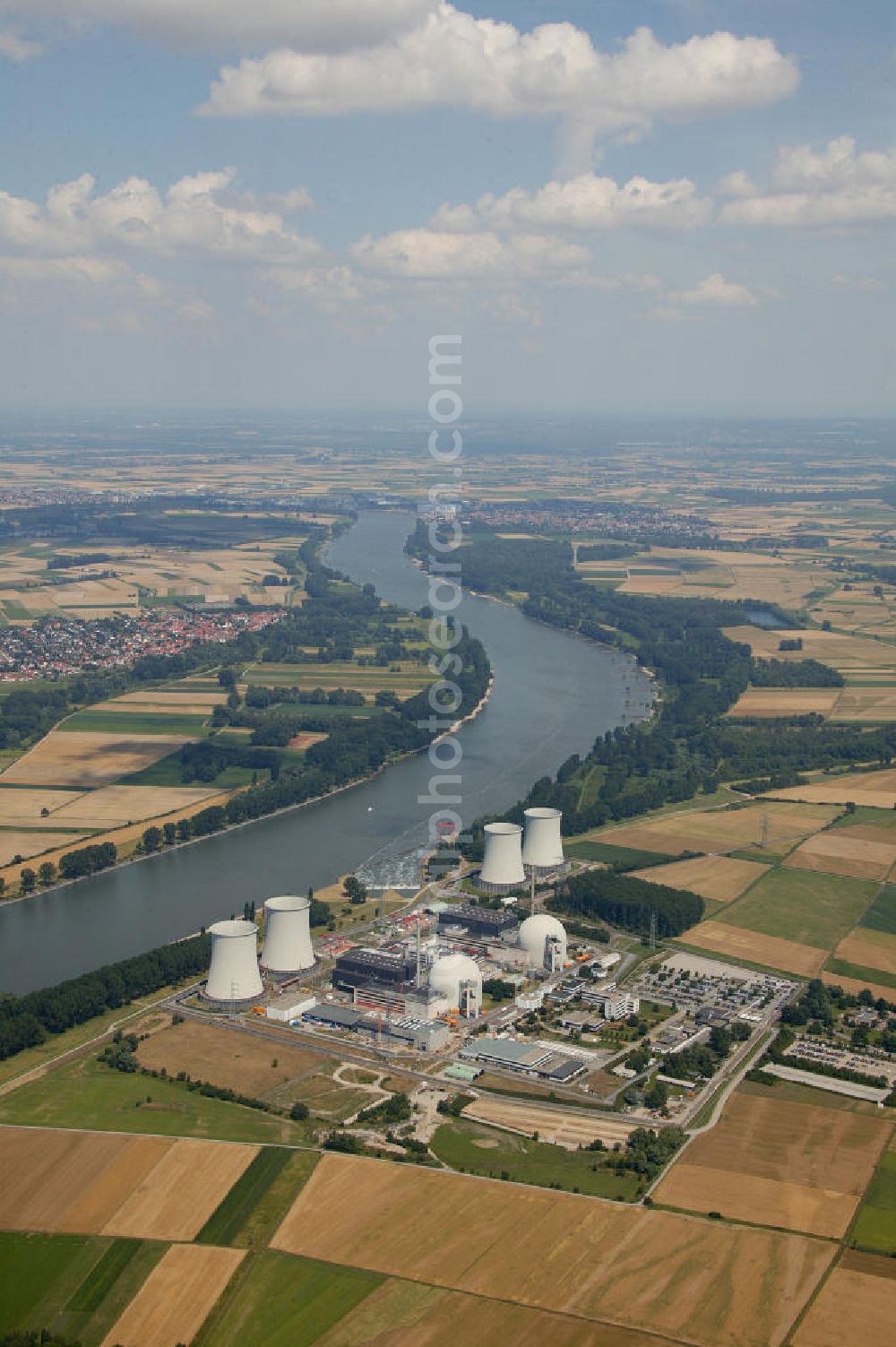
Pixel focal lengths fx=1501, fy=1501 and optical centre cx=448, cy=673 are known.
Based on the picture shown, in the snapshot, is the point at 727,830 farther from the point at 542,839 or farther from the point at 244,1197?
the point at 244,1197

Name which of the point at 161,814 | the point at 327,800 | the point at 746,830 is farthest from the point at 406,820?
the point at 746,830

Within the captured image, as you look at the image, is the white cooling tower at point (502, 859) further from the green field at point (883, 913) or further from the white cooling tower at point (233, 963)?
the green field at point (883, 913)

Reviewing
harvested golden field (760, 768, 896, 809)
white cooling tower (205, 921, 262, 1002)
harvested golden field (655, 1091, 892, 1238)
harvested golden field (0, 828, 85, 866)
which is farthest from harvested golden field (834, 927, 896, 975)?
harvested golden field (0, 828, 85, 866)

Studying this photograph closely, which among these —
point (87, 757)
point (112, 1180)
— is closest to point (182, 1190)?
point (112, 1180)

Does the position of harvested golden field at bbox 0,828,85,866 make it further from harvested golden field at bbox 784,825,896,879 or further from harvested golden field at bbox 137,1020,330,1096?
harvested golden field at bbox 784,825,896,879

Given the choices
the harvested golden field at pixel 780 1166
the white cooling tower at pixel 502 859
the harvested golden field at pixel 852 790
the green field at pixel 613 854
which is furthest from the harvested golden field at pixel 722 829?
the harvested golden field at pixel 780 1166

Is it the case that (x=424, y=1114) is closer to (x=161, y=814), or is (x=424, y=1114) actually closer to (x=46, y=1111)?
(x=46, y=1111)
